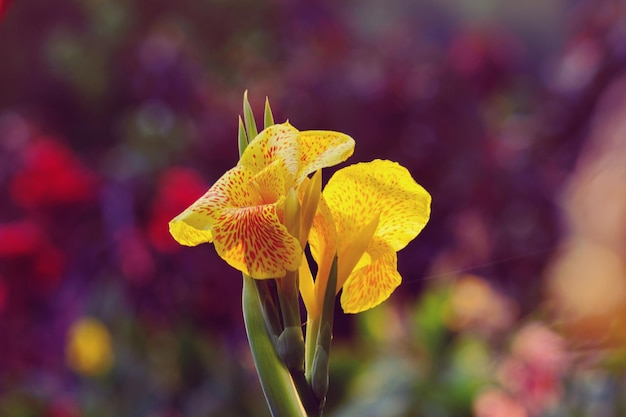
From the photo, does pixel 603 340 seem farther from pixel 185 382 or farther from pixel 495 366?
pixel 185 382

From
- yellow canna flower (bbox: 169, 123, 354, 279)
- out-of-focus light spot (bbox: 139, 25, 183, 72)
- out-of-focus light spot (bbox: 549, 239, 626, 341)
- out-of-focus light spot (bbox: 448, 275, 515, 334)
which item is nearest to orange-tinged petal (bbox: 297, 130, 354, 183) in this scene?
yellow canna flower (bbox: 169, 123, 354, 279)

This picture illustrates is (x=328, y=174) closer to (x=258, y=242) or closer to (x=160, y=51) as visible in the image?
(x=258, y=242)

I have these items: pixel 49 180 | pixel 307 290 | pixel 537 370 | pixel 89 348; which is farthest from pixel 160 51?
pixel 307 290

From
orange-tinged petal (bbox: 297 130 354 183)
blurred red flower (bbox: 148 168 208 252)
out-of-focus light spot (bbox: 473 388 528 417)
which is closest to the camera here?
orange-tinged petal (bbox: 297 130 354 183)

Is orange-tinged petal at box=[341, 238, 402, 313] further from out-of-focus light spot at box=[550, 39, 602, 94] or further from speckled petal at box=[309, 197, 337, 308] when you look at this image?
out-of-focus light spot at box=[550, 39, 602, 94]

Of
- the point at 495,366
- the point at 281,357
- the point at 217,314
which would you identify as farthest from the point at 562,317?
the point at 281,357
